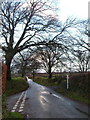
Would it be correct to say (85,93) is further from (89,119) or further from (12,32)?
(12,32)

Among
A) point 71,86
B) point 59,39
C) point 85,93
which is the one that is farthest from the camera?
point 59,39

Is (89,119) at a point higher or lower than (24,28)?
lower

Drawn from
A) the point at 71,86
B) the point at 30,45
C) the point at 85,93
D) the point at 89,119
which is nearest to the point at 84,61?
the point at 30,45

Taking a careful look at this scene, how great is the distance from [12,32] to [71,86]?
510 inches

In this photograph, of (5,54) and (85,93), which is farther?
(5,54)

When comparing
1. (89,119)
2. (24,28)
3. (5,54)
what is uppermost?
(24,28)

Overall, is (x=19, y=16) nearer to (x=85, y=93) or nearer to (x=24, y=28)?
(x=24, y=28)

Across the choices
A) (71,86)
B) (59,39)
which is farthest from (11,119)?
(59,39)

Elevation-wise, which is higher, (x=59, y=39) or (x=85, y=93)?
(x=59, y=39)

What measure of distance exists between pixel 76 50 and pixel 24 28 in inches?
359

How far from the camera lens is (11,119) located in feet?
30.8

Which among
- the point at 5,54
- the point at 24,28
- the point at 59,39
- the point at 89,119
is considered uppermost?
the point at 24,28

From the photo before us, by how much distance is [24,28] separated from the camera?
32594mm

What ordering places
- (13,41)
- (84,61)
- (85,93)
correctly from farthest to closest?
(84,61) → (13,41) → (85,93)
